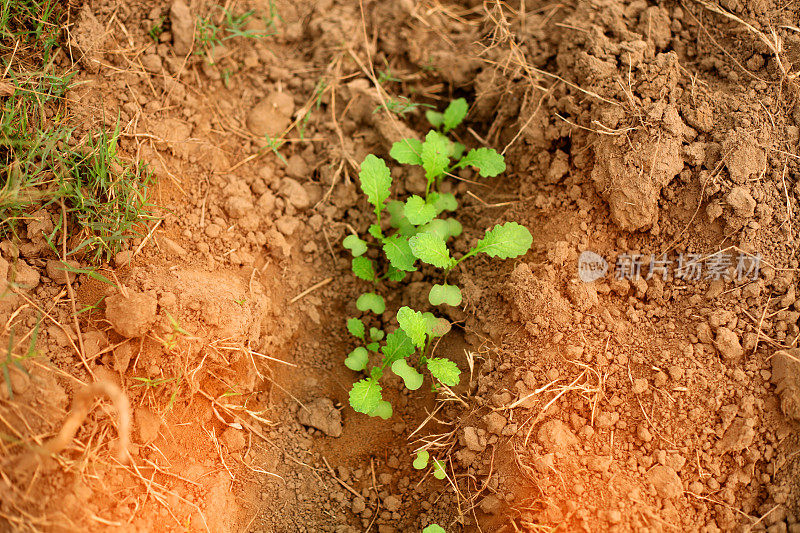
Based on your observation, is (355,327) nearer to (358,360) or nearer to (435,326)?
(358,360)

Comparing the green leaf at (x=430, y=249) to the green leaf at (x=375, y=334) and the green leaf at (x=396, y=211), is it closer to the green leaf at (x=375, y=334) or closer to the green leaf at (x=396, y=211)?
the green leaf at (x=396, y=211)

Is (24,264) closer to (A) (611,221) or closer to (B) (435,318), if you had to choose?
(B) (435,318)

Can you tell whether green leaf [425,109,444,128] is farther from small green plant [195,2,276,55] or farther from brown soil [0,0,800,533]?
small green plant [195,2,276,55]

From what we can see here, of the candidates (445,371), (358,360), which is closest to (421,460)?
(445,371)

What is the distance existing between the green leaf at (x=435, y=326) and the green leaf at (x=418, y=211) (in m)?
0.41

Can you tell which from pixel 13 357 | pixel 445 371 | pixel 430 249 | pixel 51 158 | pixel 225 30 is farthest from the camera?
pixel 225 30

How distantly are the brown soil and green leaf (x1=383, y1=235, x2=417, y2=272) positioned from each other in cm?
16

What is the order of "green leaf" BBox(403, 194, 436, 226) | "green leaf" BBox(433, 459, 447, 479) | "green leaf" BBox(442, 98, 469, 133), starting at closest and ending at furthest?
"green leaf" BBox(433, 459, 447, 479)
"green leaf" BBox(403, 194, 436, 226)
"green leaf" BBox(442, 98, 469, 133)

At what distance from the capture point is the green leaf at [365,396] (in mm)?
2301

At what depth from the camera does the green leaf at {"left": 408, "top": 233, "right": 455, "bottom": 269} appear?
2377mm

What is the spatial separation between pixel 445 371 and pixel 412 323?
235mm

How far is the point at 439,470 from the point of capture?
7.40 ft

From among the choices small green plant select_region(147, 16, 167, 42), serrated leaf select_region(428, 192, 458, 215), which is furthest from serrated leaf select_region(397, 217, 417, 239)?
small green plant select_region(147, 16, 167, 42)

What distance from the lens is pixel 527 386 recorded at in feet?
7.40
